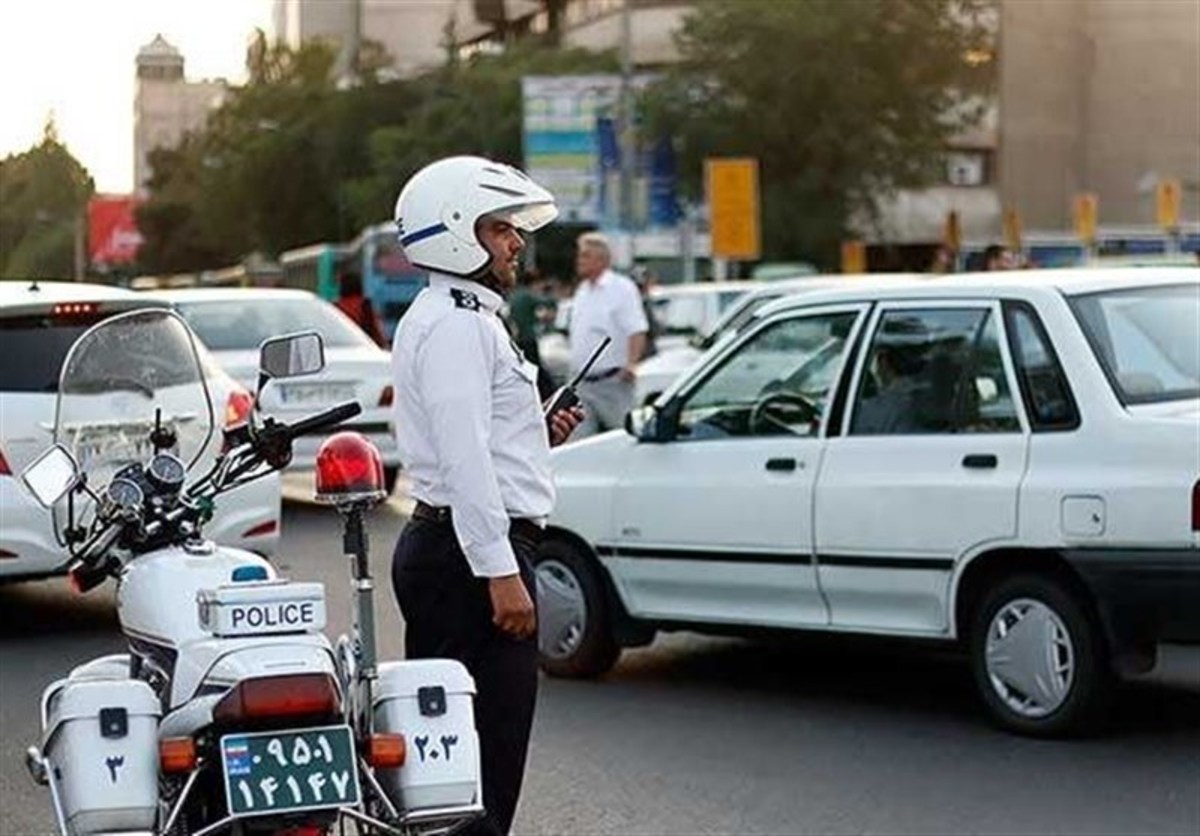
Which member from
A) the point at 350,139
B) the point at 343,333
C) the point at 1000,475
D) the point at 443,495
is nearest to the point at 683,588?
the point at 1000,475

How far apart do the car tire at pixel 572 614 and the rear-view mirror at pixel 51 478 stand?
4.35 m

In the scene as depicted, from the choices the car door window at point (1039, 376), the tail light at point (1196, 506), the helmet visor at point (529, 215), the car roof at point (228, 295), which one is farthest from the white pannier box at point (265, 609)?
the car roof at point (228, 295)

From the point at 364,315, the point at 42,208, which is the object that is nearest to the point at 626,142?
the point at 364,315

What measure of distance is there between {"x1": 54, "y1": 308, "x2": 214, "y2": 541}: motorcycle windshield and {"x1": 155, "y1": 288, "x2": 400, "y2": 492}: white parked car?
9559mm

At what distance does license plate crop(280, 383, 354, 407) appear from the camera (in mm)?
16047

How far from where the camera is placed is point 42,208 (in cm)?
1150

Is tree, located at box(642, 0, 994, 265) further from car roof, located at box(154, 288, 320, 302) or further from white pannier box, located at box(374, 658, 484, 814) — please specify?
white pannier box, located at box(374, 658, 484, 814)

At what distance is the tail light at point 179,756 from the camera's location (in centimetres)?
467

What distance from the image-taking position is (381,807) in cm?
477

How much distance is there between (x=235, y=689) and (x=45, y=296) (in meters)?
6.64

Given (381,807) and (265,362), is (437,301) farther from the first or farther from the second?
(381,807)

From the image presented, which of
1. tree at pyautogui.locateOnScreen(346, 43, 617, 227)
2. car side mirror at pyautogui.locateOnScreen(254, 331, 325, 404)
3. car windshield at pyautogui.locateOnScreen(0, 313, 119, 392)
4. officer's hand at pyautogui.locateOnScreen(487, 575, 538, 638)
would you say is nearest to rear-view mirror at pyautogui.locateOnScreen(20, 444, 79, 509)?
car side mirror at pyautogui.locateOnScreen(254, 331, 325, 404)

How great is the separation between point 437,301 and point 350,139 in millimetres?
65623

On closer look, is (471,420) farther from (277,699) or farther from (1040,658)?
(1040,658)
